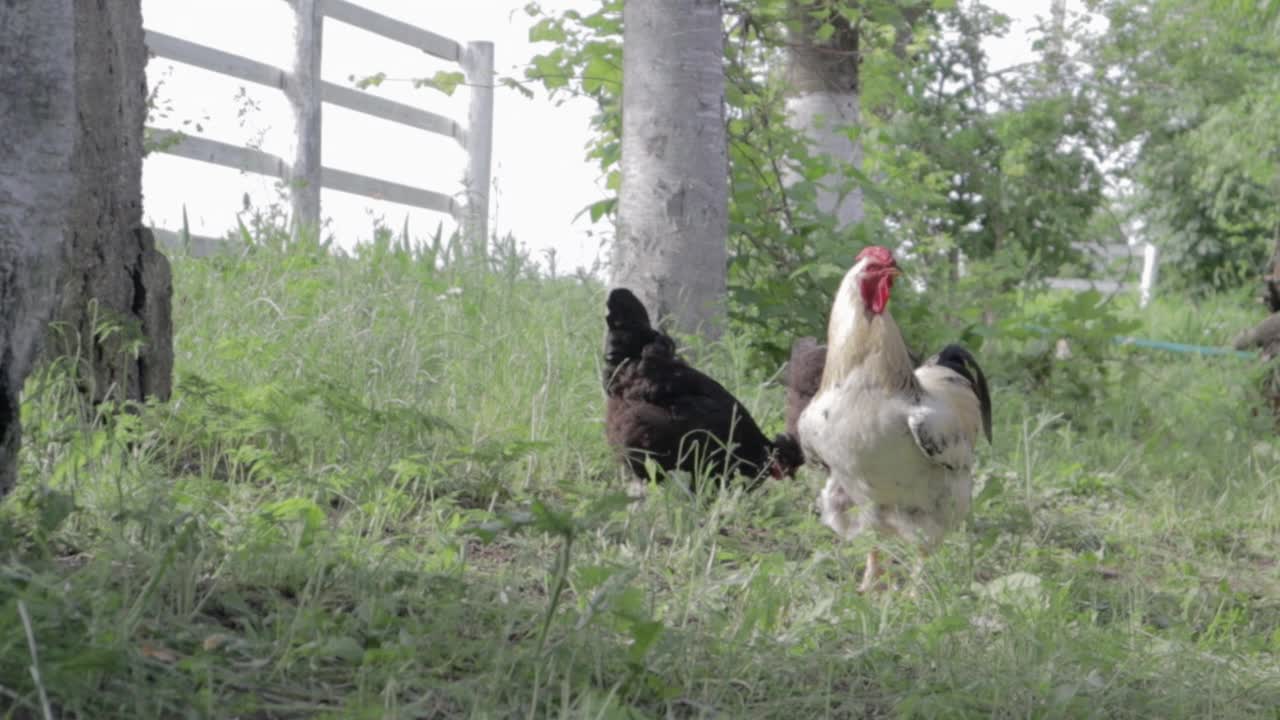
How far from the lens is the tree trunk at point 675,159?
578 centimetres

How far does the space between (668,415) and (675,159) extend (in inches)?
63.9

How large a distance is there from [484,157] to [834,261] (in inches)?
297

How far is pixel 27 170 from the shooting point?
2424 millimetres

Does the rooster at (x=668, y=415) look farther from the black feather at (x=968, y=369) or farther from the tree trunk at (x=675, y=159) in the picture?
the tree trunk at (x=675, y=159)

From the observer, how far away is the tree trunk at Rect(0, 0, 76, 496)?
7.86 ft

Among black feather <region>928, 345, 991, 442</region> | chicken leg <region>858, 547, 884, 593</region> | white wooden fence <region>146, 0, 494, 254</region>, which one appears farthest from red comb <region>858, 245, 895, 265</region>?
white wooden fence <region>146, 0, 494, 254</region>

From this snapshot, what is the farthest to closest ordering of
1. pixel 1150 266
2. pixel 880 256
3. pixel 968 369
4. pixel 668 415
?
pixel 1150 266 → pixel 968 369 → pixel 668 415 → pixel 880 256

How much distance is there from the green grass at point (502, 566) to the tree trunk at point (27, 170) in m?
0.30

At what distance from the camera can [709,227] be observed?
5.88 metres

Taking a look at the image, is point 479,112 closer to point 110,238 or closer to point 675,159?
point 675,159

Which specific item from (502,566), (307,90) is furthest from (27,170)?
(307,90)

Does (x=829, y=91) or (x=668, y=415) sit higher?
(x=829, y=91)

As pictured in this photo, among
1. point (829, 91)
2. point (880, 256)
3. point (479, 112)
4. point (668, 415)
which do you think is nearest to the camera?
point (880, 256)

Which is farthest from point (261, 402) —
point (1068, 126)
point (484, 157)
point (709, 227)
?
point (1068, 126)
